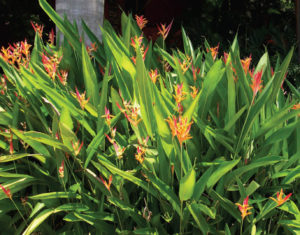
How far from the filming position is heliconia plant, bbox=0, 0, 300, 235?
1.29m

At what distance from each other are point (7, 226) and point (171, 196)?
30.1 inches

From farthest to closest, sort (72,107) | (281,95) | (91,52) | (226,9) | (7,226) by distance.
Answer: (226,9) < (91,52) < (281,95) < (7,226) < (72,107)

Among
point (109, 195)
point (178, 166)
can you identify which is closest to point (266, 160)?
point (178, 166)

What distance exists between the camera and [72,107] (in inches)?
57.8

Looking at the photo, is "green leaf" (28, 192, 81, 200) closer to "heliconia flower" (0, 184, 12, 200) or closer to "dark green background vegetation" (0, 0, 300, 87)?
"heliconia flower" (0, 184, 12, 200)

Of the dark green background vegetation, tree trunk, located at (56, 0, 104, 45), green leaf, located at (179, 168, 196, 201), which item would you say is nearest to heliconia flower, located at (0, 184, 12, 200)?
green leaf, located at (179, 168, 196, 201)

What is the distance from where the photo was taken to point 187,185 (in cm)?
121

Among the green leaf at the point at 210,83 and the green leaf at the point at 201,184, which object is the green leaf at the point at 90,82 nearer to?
the green leaf at the point at 210,83

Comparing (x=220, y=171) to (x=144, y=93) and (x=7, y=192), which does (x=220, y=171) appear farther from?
(x=7, y=192)

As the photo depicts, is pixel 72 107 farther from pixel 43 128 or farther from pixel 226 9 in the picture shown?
pixel 226 9

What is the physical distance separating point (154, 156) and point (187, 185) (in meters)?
0.20

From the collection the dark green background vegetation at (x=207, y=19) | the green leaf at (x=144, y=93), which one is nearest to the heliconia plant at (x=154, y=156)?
the green leaf at (x=144, y=93)

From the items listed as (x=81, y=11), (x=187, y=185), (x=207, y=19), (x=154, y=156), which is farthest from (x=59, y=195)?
(x=207, y=19)

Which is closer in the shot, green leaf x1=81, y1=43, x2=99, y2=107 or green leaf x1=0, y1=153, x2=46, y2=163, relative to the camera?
green leaf x1=0, y1=153, x2=46, y2=163
